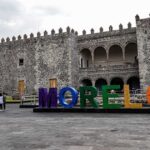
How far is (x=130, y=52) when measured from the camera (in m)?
28.1

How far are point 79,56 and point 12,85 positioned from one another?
356 inches

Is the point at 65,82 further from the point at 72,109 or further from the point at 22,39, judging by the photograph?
the point at 72,109

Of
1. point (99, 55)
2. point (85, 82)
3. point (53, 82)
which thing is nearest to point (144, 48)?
point (99, 55)

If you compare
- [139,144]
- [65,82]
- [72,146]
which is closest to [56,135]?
[72,146]

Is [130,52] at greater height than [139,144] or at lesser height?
greater

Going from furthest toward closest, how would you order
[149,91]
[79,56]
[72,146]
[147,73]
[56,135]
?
[79,56] < [147,73] < [149,91] < [56,135] < [72,146]

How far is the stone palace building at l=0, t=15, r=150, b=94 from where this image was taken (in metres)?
24.8

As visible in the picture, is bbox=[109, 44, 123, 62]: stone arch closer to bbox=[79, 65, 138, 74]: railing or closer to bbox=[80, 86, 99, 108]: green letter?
bbox=[79, 65, 138, 74]: railing

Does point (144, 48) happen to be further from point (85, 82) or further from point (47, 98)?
point (47, 98)

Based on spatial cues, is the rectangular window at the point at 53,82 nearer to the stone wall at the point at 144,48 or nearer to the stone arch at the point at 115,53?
the stone arch at the point at 115,53

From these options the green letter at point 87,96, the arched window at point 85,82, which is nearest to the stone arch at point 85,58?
the arched window at point 85,82

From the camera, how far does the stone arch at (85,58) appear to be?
1127 inches

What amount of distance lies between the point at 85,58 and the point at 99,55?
5.79ft

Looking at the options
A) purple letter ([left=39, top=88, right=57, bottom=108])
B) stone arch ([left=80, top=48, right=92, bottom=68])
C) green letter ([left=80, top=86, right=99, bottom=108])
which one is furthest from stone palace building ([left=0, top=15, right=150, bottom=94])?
purple letter ([left=39, top=88, right=57, bottom=108])
